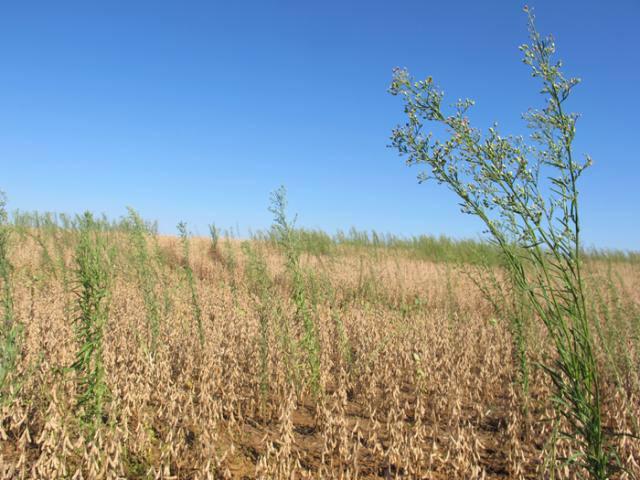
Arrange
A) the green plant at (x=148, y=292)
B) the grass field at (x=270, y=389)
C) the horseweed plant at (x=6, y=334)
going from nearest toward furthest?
the horseweed plant at (x=6, y=334) < the grass field at (x=270, y=389) < the green plant at (x=148, y=292)

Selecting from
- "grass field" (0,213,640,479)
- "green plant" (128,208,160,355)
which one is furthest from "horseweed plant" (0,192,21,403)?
"green plant" (128,208,160,355)

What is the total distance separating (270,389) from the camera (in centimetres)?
430

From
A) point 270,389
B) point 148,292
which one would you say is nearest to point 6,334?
point 148,292

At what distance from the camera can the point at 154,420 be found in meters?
3.51

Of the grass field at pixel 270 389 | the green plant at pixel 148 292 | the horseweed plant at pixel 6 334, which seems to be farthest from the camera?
the green plant at pixel 148 292

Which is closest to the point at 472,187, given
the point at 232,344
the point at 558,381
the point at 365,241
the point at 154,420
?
the point at 558,381

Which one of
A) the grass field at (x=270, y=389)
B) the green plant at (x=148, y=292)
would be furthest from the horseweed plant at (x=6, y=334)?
the green plant at (x=148, y=292)

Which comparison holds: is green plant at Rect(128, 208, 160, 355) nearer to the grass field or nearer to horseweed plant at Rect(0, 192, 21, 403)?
the grass field

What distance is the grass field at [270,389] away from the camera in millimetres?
2768

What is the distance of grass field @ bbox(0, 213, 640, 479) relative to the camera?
9.08 ft

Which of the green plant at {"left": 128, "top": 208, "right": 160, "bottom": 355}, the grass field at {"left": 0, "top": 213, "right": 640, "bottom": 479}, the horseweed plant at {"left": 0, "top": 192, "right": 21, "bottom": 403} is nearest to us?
the horseweed plant at {"left": 0, "top": 192, "right": 21, "bottom": 403}

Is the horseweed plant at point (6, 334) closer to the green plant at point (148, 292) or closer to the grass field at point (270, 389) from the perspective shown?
the grass field at point (270, 389)

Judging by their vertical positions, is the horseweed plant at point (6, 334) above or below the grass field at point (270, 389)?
above

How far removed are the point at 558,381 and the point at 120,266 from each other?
864 centimetres
